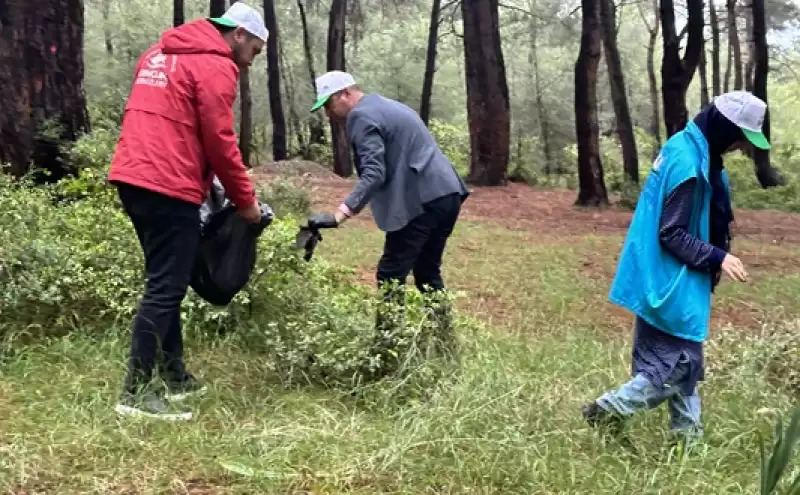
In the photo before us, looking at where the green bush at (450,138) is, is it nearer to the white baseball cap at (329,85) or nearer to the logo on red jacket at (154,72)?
the white baseball cap at (329,85)

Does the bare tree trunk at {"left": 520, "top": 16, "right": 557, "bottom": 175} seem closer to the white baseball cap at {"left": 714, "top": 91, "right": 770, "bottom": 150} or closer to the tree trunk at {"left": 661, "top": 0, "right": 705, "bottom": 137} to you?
the tree trunk at {"left": 661, "top": 0, "right": 705, "bottom": 137}

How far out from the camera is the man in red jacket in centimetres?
389

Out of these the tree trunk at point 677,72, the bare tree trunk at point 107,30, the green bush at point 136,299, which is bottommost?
the green bush at point 136,299

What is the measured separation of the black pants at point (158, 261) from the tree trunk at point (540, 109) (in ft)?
82.9

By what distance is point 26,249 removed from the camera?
5.27 m

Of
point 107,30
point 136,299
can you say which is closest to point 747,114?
point 136,299

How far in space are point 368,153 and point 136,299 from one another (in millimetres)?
1587

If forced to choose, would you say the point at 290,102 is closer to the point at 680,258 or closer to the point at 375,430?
the point at 375,430

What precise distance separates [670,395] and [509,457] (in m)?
0.75

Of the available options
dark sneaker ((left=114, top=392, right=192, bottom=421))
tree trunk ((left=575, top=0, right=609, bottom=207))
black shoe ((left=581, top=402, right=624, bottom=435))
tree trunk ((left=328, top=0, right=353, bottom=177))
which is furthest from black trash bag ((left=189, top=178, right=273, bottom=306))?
tree trunk ((left=328, top=0, right=353, bottom=177))

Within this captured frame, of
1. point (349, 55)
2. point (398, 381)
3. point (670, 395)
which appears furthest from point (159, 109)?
point (349, 55)

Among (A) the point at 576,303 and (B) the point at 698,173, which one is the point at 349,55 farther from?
(B) the point at 698,173

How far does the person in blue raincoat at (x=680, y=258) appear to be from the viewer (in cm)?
346

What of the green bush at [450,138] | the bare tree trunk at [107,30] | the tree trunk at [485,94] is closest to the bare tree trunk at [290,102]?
the green bush at [450,138]
